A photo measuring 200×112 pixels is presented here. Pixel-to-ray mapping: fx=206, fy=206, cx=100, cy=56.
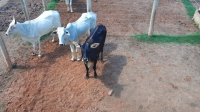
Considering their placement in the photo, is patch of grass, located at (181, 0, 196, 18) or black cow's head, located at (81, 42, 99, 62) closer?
black cow's head, located at (81, 42, 99, 62)

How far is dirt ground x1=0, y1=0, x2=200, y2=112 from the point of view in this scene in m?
5.70

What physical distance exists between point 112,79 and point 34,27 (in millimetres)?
3250

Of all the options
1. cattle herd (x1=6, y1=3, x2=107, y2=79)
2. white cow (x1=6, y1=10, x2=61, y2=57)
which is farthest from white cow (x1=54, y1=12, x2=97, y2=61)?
white cow (x1=6, y1=10, x2=61, y2=57)

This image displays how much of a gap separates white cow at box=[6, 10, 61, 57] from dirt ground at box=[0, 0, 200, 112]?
762 mm

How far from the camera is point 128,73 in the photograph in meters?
6.71

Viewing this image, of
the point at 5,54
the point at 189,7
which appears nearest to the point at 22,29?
the point at 5,54

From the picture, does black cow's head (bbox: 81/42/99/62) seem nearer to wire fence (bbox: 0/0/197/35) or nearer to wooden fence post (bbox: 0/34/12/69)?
wooden fence post (bbox: 0/34/12/69)

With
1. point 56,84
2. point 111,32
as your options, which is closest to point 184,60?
point 111,32

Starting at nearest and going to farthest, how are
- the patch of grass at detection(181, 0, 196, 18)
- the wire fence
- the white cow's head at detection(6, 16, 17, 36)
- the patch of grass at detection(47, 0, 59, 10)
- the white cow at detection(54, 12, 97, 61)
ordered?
the white cow at detection(54, 12, 97, 61) → the white cow's head at detection(6, 16, 17, 36) → the wire fence → the patch of grass at detection(181, 0, 196, 18) → the patch of grass at detection(47, 0, 59, 10)

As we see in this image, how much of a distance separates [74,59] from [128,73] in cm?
198

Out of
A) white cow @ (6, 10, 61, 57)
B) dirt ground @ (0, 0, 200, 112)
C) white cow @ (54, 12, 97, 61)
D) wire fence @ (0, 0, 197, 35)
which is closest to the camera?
dirt ground @ (0, 0, 200, 112)

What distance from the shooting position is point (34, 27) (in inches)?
281

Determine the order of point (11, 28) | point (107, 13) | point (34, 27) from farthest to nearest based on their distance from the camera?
point (107, 13)
point (34, 27)
point (11, 28)

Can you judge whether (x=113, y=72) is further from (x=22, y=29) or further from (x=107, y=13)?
(x=107, y=13)
